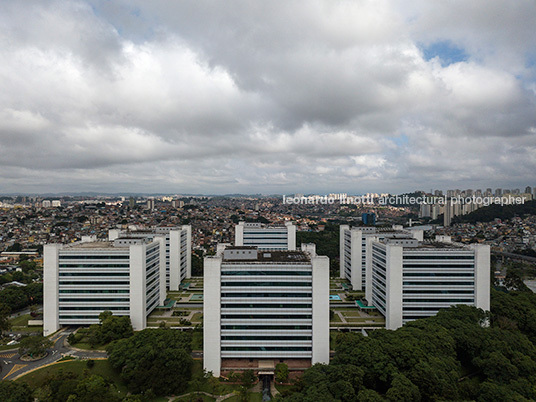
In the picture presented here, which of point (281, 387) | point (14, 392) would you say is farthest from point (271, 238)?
point (14, 392)

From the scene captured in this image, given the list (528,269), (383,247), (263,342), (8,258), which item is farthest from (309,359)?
(8,258)

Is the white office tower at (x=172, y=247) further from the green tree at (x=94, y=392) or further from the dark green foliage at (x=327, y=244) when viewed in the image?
the dark green foliage at (x=327, y=244)

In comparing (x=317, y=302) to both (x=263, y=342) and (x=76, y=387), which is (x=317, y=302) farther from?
(x=76, y=387)

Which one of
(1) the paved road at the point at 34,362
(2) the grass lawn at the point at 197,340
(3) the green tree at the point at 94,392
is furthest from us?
(2) the grass lawn at the point at 197,340

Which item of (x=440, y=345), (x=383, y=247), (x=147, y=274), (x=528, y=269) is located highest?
(x=383, y=247)

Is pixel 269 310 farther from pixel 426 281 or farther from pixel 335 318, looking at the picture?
pixel 426 281

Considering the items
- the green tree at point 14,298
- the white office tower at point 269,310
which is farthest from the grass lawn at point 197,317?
the green tree at point 14,298

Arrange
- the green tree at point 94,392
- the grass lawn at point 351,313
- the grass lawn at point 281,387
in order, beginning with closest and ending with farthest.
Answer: the green tree at point 94,392, the grass lawn at point 281,387, the grass lawn at point 351,313
